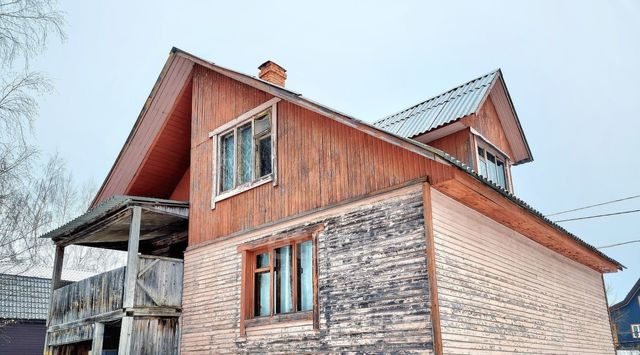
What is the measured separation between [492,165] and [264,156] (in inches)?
233

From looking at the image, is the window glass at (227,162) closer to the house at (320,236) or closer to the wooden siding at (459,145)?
the house at (320,236)

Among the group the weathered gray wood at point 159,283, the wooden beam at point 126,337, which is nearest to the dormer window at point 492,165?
the weathered gray wood at point 159,283

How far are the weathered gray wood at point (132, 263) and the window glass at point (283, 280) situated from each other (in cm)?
329

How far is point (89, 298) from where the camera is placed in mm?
14148

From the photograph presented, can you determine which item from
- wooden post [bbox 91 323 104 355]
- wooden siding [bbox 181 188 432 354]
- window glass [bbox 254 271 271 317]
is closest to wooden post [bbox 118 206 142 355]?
wooden post [bbox 91 323 104 355]

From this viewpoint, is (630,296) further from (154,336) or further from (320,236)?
(154,336)

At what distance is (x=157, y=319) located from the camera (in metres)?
12.9

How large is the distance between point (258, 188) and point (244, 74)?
2596mm

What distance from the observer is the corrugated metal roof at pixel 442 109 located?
1323cm

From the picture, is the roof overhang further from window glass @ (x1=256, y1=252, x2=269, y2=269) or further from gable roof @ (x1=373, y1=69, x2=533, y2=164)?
gable roof @ (x1=373, y1=69, x2=533, y2=164)

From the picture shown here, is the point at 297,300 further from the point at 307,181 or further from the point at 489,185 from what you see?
the point at 489,185

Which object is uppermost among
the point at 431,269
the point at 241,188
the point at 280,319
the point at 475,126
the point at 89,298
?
the point at 475,126

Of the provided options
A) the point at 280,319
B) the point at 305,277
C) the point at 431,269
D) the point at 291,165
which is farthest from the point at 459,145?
the point at 280,319

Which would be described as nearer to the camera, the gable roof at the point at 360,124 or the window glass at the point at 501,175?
the gable roof at the point at 360,124
